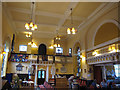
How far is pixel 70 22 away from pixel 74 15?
1690 mm

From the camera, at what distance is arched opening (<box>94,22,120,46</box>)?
356 inches

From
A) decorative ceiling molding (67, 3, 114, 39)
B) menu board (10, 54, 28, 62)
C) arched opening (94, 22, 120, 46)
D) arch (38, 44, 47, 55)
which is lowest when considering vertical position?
menu board (10, 54, 28, 62)

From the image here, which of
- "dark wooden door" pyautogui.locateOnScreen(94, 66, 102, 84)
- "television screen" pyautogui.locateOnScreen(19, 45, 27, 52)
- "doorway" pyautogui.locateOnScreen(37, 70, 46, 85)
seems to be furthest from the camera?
"television screen" pyautogui.locateOnScreen(19, 45, 27, 52)

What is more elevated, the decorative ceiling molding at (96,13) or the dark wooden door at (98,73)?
the decorative ceiling molding at (96,13)

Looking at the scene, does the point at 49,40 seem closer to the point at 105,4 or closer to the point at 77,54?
the point at 77,54

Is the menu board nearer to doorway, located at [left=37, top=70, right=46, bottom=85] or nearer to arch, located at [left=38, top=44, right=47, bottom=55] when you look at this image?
doorway, located at [left=37, top=70, right=46, bottom=85]

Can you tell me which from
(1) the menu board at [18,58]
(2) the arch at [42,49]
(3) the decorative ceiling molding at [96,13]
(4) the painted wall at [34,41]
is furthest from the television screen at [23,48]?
(3) the decorative ceiling molding at [96,13]

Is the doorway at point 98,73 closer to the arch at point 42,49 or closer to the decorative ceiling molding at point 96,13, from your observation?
the decorative ceiling molding at point 96,13

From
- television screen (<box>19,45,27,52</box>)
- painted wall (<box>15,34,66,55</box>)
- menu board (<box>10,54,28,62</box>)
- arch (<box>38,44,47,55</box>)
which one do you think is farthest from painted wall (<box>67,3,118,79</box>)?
television screen (<box>19,45,27,52</box>)

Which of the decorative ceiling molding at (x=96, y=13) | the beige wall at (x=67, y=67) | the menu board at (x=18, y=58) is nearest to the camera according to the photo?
the decorative ceiling molding at (x=96, y=13)

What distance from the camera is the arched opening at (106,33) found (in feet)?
29.7

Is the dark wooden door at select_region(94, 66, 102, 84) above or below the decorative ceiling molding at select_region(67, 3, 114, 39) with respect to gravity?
below

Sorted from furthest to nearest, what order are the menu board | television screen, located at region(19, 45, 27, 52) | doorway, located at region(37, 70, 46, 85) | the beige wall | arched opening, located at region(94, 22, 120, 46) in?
television screen, located at region(19, 45, 27, 52)
doorway, located at region(37, 70, 46, 85)
the beige wall
the menu board
arched opening, located at region(94, 22, 120, 46)

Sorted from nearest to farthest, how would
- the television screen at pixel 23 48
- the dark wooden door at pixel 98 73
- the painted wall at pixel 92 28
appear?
the painted wall at pixel 92 28
the dark wooden door at pixel 98 73
the television screen at pixel 23 48
